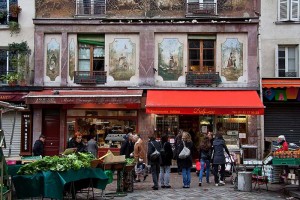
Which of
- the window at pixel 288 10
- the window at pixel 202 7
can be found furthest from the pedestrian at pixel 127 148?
the window at pixel 288 10

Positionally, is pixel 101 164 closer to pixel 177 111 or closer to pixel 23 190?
pixel 23 190

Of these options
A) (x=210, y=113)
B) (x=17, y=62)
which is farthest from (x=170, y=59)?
(x=17, y=62)

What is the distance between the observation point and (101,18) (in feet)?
76.1

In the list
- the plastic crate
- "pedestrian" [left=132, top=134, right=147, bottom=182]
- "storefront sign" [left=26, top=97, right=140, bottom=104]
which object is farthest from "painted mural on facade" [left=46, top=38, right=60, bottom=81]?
the plastic crate

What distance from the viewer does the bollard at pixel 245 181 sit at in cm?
1541

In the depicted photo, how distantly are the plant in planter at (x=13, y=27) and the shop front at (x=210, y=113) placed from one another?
6394 millimetres

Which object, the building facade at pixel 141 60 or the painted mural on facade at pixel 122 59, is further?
the painted mural on facade at pixel 122 59

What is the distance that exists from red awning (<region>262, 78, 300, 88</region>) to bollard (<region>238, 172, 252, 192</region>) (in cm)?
778

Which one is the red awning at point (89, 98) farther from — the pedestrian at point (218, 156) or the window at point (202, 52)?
the pedestrian at point (218, 156)

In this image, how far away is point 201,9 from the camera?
23.2m

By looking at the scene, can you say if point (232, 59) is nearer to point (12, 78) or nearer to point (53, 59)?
point (53, 59)

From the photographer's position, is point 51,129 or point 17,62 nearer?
point 17,62

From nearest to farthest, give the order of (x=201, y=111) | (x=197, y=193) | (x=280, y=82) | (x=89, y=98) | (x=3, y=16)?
(x=197, y=193), (x=201, y=111), (x=89, y=98), (x=280, y=82), (x=3, y=16)

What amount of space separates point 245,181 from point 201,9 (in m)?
9.88
